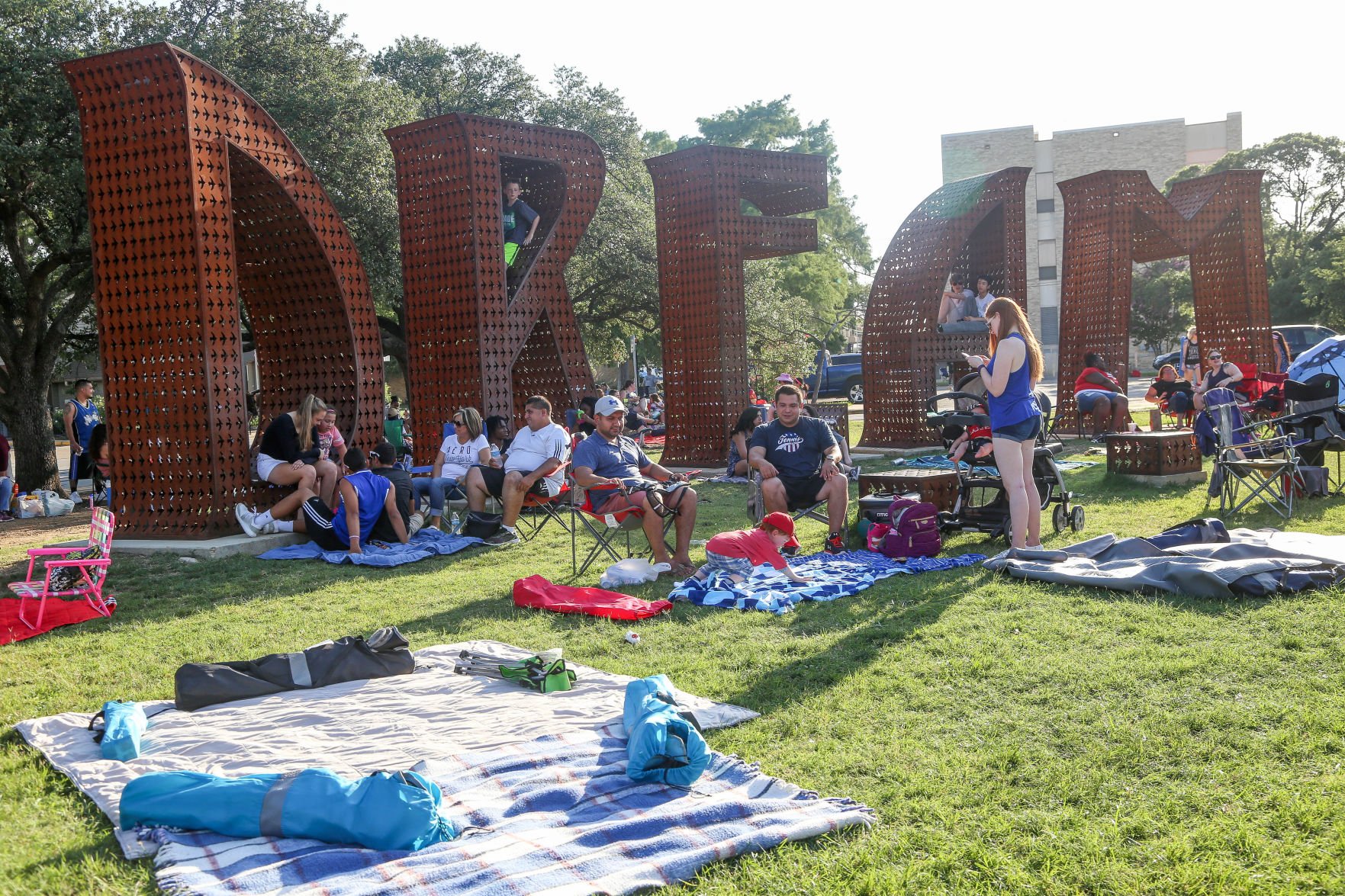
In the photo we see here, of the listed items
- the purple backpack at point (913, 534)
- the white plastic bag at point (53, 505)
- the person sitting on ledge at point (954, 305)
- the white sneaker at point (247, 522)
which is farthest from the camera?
the person sitting on ledge at point (954, 305)

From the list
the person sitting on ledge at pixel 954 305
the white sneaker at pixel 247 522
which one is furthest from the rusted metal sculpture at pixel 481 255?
the person sitting on ledge at pixel 954 305

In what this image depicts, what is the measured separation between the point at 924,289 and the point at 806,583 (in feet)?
31.1

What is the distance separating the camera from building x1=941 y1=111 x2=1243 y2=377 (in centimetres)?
5700

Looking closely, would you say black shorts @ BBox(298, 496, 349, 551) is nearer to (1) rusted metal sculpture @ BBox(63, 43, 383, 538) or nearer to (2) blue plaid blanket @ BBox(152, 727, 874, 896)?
(1) rusted metal sculpture @ BBox(63, 43, 383, 538)

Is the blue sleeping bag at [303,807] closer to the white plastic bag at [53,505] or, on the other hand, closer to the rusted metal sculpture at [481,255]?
the rusted metal sculpture at [481,255]


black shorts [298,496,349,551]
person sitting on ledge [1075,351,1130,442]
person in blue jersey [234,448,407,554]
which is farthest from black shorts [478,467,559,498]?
person sitting on ledge [1075,351,1130,442]

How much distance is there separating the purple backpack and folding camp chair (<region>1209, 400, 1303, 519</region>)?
2721 mm

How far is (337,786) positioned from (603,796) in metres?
0.84

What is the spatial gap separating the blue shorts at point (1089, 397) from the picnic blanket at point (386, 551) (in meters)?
10.4

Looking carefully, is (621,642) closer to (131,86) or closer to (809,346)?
(131,86)

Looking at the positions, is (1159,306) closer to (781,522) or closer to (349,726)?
(781,522)

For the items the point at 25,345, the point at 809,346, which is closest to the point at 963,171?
the point at 809,346

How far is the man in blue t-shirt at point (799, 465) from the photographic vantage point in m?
7.68

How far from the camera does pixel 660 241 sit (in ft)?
48.3
